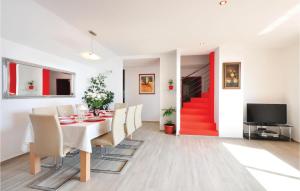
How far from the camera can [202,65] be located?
661 cm

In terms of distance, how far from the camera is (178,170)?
2570 mm

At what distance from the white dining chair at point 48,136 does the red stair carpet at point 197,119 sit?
3.62 m

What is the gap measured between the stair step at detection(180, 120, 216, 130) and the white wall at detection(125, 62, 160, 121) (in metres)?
2.06

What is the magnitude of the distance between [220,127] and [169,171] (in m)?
2.71

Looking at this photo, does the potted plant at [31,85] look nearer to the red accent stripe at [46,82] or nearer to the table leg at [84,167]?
the red accent stripe at [46,82]

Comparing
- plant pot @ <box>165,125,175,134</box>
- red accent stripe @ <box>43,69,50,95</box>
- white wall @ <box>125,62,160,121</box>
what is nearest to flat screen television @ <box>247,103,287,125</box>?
plant pot @ <box>165,125,175,134</box>

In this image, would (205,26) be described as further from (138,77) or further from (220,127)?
(138,77)

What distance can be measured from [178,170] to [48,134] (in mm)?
2029

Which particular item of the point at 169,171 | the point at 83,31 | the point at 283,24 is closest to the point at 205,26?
the point at 283,24

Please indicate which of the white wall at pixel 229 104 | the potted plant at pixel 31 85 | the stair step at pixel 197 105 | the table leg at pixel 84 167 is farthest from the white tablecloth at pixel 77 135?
the stair step at pixel 197 105

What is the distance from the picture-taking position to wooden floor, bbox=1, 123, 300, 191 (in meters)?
2.12

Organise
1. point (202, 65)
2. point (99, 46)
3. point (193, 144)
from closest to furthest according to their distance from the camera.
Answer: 1. point (193, 144)
2. point (99, 46)
3. point (202, 65)

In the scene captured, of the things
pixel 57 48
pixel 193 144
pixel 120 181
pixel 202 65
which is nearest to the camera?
pixel 120 181

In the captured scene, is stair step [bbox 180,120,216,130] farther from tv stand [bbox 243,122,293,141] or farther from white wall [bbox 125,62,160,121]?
white wall [bbox 125,62,160,121]
